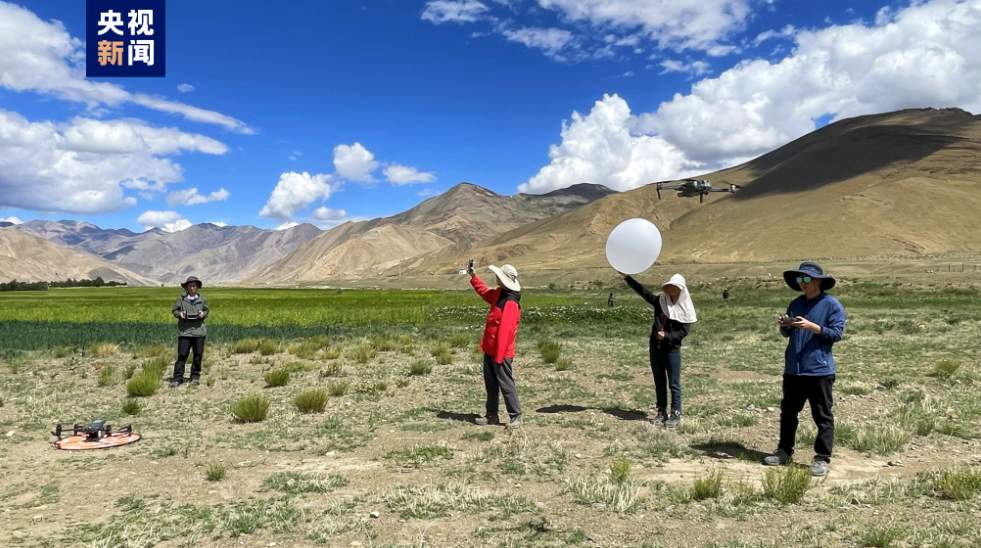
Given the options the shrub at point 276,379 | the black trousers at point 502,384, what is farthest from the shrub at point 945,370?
the shrub at point 276,379

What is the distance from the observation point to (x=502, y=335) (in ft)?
30.4

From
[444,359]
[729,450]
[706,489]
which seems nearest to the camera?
[706,489]

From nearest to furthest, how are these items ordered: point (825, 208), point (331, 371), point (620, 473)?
point (620, 473) < point (331, 371) < point (825, 208)

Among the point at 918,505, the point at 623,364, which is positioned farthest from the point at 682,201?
the point at 918,505

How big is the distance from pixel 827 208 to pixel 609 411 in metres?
116

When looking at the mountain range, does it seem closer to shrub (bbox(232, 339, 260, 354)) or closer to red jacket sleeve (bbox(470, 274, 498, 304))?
shrub (bbox(232, 339, 260, 354))

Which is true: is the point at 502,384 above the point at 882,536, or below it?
above

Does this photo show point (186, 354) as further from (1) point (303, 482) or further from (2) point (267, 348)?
(1) point (303, 482)

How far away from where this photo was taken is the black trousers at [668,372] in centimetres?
933

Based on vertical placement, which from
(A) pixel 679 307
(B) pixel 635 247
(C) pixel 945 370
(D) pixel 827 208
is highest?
(D) pixel 827 208

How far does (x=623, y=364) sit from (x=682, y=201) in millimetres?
145240

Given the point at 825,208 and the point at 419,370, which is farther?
the point at 825,208

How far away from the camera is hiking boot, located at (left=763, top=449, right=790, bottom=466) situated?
7.44 m

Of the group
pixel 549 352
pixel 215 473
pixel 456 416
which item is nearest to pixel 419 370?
pixel 549 352
